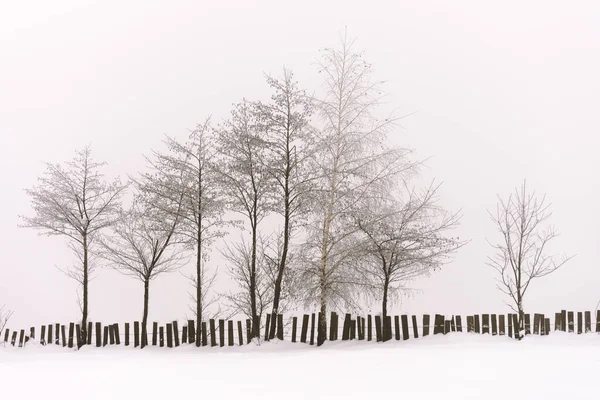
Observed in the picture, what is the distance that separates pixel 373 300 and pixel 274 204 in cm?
461

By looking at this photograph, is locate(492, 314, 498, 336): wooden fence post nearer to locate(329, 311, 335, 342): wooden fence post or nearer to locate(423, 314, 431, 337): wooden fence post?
locate(423, 314, 431, 337): wooden fence post

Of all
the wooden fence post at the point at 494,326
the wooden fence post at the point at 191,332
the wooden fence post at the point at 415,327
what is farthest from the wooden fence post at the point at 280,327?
the wooden fence post at the point at 494,326

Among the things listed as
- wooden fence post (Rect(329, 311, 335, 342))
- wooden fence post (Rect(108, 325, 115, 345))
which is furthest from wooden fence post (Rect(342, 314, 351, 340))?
wooden fence post (Rect(108, 325, 115, 345))

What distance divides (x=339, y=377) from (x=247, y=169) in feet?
33.0

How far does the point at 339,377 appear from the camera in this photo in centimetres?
995

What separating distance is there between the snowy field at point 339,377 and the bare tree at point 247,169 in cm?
611

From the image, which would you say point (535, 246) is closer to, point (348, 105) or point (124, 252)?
point (348, 105)

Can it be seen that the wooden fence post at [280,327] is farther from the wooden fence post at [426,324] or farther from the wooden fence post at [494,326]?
the wooden fence post at [494,326]

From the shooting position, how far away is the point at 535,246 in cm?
2052

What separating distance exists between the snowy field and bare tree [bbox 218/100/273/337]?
20.1 ft

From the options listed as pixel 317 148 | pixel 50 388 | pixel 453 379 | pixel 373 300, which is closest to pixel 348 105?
pixel 317 148

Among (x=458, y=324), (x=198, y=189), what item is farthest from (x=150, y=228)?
(x=458, y=324)

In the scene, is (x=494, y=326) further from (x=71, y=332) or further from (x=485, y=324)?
(x=71, y=332)

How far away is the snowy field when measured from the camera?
336 inches
